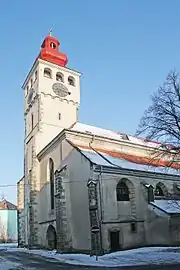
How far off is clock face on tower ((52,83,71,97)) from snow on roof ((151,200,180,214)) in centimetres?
1742

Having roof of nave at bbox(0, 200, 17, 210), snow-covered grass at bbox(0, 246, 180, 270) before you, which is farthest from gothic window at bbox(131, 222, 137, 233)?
roof of nave at bbox(0, 200, 17, 210)

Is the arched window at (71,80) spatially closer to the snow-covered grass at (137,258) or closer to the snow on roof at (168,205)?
the snow on roof at (168,205)

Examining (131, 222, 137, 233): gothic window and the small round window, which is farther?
the small round window

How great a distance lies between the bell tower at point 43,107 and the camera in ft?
114

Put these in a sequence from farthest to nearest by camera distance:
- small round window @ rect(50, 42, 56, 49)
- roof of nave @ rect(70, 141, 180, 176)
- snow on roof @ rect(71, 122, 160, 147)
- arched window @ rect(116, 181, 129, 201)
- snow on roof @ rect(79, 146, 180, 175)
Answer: small round window @ rect(50, 42, 56, 49) < snow on roof @ rect(71, 122, 160, 147) < roof of nave @ rect(70, 141, 180, 176) < arched window @ rect(116, 181, 129, 201) < snow on roof @ rect(79, 146, 180, 175)

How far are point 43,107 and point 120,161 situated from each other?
1211 centimetres

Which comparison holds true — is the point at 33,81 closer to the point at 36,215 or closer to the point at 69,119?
the point at 69,119

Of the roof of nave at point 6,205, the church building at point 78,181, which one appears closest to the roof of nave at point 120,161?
the church building at point 78,181

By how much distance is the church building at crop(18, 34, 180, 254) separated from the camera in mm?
24797

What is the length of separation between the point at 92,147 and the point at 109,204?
27.1 ft

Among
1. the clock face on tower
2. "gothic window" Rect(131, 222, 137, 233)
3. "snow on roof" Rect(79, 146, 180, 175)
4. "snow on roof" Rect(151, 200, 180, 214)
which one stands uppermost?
the clock face on tower

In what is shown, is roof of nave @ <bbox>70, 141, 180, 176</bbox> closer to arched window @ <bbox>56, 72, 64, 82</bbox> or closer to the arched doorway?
the arched doorway

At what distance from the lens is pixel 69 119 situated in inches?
1492

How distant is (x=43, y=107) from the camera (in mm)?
36406
